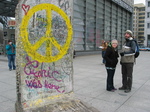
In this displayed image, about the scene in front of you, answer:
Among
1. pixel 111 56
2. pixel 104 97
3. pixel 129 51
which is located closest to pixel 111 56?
pixel 111 56

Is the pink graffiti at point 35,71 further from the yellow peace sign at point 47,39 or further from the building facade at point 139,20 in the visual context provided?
the building facade at point 139,20

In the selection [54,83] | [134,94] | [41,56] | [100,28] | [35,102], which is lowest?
[134,94]

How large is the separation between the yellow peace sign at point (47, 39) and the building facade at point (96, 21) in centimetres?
1384

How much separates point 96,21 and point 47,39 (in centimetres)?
1836

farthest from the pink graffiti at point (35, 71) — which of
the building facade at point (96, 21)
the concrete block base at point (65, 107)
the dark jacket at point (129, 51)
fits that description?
the building facade at point (96, 21)

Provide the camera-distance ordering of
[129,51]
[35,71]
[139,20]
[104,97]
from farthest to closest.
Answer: [139,20]
[129,51]
[104,97]
[35,71]

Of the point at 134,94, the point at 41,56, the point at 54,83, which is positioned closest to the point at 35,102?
the point at 54,83

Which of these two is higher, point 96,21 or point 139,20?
point 139,20

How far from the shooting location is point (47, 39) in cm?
313

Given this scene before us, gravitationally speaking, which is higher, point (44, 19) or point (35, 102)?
point (44, 19)

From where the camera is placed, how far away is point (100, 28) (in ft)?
71.6

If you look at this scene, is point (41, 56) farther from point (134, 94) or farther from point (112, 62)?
point (134, 94)

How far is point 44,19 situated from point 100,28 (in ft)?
63.8

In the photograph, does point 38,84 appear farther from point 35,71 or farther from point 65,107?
point 65,107
